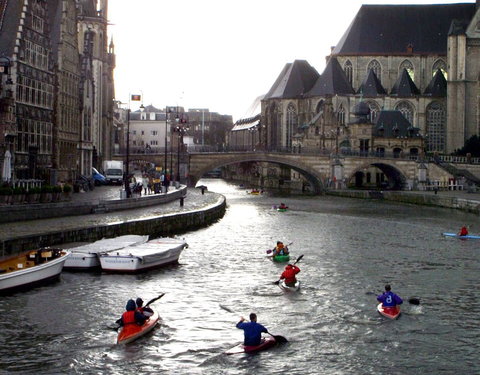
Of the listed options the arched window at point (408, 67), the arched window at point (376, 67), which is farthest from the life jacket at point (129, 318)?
the arched window at point (408, 67)

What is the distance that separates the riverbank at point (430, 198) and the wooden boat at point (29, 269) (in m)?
45.6

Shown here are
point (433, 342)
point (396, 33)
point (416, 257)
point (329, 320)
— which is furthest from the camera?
point (396, 33)

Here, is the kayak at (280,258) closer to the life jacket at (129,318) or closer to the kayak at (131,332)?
the kayak at (131,332)

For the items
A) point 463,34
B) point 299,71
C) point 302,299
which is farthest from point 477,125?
point 302,299

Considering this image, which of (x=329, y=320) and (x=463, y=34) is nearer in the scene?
(x=329, y=320)

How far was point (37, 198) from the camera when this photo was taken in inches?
1720

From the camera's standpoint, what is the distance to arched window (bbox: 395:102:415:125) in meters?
127

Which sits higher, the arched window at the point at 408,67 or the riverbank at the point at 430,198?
the arched window at the point at 408,67

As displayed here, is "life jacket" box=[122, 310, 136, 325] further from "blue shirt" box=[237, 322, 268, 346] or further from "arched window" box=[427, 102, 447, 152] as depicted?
"arched window" box=[427, 102, 447, 152]

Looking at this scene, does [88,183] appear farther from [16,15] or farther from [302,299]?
[302,299]

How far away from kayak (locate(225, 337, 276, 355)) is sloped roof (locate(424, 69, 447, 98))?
110 metres

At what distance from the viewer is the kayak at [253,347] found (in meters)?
22.5

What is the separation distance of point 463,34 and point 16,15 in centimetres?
7898

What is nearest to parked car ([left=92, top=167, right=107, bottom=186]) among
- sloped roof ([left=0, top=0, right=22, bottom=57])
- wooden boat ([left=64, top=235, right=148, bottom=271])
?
sloped roof ([left=0, top=0, right=22, bottom=57])
